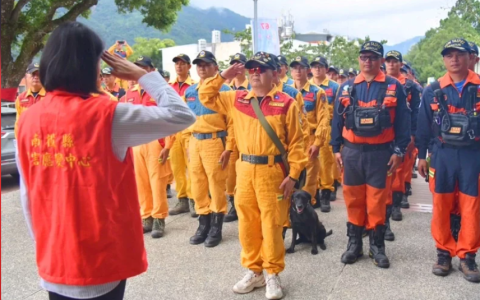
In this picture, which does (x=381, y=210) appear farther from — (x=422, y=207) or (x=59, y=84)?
(x=59, y=84)

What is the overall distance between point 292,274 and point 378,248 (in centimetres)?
97

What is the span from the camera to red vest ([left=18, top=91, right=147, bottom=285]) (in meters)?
1.89

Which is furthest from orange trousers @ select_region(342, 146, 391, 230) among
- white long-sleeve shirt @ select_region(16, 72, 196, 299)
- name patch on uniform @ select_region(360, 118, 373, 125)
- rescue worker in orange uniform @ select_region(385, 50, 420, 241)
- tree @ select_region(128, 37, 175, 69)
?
tree @ select_region(128, 37, 175, 69)

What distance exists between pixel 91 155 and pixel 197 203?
384 centimetres

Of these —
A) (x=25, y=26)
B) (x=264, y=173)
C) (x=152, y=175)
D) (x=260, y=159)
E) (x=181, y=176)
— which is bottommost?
(x=181, y=176)

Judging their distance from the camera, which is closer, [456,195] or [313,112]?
[456,195]

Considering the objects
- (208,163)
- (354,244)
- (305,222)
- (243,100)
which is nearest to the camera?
(243,100)

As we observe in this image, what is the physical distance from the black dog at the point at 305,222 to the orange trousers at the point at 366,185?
0.44m

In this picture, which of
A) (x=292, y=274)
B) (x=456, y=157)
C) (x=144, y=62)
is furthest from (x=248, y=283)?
(x=144, y=62)

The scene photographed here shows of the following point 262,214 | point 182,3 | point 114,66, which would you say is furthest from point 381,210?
point 182,3

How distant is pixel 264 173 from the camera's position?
3.89 meters

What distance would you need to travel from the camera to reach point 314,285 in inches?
164

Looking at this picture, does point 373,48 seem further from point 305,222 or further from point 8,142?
point 8,142

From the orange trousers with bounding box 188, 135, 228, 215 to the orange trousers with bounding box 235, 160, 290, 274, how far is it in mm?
1487
